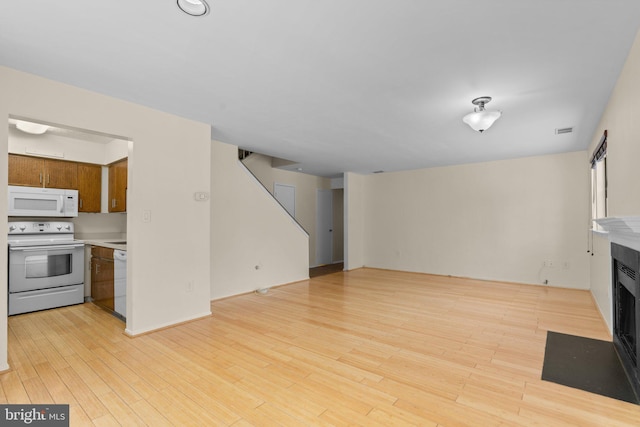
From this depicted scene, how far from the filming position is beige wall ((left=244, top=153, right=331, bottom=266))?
6836 millimetres

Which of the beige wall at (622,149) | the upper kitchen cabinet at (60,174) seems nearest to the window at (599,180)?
the beige wall at (622,149)

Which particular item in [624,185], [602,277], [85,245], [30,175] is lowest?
[602,277]

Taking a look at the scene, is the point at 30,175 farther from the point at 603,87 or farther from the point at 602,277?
the point at 602,277

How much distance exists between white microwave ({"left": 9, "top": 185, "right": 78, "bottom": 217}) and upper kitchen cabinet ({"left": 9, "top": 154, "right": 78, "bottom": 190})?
0.29 ft

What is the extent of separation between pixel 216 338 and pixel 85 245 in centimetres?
285

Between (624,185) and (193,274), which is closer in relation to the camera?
(624,185)

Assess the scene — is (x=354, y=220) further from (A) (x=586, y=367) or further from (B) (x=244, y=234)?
(A) (x=586, y=367)

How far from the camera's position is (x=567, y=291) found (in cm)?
519

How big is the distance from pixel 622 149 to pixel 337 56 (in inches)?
101

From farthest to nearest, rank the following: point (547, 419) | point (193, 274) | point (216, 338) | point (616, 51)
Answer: point (193, 274) → point (216, 338) → point (616, 51) → point (547, 419)

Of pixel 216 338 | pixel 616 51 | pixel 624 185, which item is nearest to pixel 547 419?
pixel 624 185

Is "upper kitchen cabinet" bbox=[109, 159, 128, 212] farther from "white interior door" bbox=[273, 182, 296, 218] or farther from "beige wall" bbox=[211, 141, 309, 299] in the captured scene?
"white interior door" bbox=[273, 182, 296, 218]

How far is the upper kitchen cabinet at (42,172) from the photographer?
4.13 m

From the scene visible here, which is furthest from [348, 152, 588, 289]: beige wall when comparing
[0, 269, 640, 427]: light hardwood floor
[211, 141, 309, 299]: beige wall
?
[211, 141, 309, 299]: beige wall
